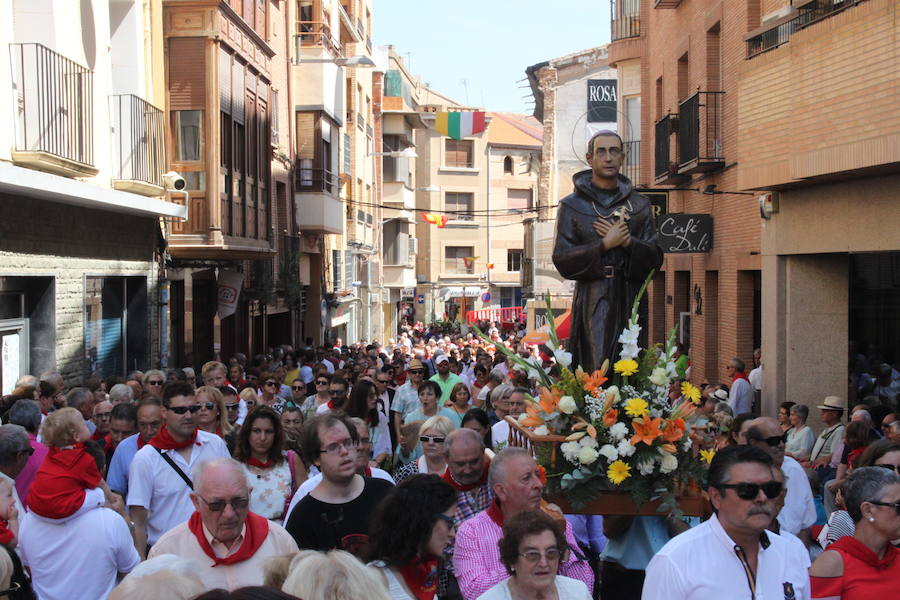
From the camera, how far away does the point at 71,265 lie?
47.9 ft

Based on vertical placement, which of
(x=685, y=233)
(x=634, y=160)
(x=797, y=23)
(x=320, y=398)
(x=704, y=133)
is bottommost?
(x=320, y=398)

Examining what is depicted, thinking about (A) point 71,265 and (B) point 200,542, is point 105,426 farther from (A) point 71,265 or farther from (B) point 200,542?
(A) point 71,265

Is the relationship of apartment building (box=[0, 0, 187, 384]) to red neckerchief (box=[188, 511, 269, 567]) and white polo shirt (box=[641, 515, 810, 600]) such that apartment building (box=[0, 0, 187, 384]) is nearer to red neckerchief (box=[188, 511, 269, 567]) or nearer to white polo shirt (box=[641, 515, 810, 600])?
red neckerchief (box=[188, 511, 269, 567])

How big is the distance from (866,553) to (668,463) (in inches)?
52.1

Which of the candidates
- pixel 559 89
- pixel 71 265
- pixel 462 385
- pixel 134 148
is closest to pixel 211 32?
pixel 134 148

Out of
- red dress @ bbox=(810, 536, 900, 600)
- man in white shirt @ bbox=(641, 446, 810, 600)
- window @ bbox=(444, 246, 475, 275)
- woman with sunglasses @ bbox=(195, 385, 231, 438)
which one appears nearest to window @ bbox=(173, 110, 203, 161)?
woman with sunglasses @ bbox=(195, 385, 231, 438)

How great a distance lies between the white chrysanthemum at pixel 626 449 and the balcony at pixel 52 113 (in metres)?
8.55

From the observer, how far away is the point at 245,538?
5070mm

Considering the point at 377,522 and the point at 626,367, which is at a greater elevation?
the point at 626,367

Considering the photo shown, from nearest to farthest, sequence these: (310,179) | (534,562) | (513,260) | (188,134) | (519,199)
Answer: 1. (534,562)
2. (188,134)
3. (310,179)
4. (519,199)
5. (513,260)

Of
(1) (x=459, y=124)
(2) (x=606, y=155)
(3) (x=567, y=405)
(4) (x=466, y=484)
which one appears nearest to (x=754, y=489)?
(3) (x=567, y=405)

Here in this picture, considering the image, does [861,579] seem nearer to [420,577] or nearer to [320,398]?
[420,577]

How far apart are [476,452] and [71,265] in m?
9.73

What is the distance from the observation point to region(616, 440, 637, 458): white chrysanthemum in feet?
20.0
